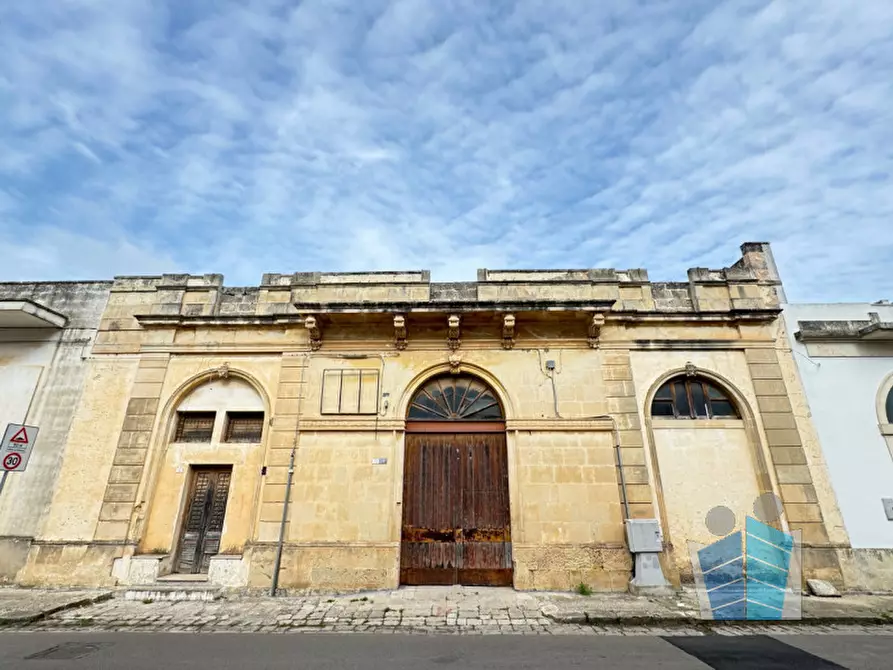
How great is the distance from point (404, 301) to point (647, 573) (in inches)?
268

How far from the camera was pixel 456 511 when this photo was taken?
28.1 ft

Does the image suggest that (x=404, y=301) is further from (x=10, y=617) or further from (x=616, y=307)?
(x=10, y=617)

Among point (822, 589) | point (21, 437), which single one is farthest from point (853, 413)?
point (21, 437)

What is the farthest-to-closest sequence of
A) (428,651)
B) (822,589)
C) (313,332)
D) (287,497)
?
(313,332) → (287,497) → (822,589) → (428,651)

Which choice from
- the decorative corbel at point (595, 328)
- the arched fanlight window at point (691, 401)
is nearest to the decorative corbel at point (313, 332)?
the decorative corbel at point (595, 328)

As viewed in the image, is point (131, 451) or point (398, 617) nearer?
point (398, 617)

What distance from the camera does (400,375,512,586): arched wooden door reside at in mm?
8258

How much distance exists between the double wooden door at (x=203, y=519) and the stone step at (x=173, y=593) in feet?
2.33

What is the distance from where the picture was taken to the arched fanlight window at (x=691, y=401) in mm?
9273

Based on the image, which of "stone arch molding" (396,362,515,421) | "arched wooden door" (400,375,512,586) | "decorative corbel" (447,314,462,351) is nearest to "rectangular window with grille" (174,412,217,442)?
"stone arch molding" (396,362,515,421)

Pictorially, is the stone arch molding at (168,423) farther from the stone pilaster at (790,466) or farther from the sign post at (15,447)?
the stone pilaster at (790,466)

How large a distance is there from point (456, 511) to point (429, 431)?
163 cm

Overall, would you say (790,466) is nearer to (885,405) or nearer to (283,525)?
(885,405)

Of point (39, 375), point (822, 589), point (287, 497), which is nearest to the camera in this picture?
point (822, 589)
